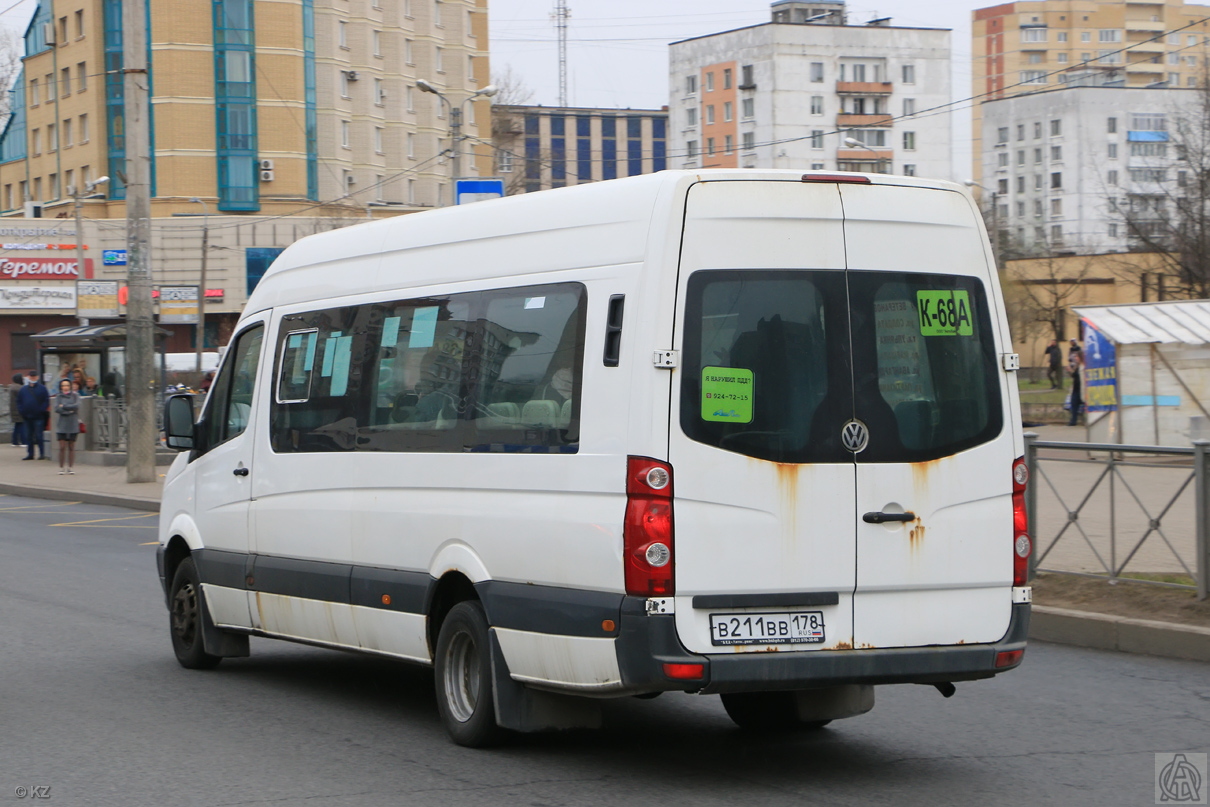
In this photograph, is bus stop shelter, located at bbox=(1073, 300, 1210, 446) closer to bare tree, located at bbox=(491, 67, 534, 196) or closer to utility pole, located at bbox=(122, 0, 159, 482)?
utility pole, located at bbox=(122, 0, 159, 482)

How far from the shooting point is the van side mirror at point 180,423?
8.95m

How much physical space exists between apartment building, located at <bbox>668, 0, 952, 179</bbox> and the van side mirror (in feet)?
326

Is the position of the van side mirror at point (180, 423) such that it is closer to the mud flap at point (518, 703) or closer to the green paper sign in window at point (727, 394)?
the mud flap at point (518, 703)

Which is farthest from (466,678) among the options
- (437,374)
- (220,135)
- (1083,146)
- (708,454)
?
(1083,146)

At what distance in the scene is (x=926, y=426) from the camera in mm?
6066

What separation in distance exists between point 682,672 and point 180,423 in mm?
4410

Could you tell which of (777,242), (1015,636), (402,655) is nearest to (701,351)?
(777,242)

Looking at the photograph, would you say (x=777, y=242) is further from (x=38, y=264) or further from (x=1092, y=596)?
(x=38, y=264)

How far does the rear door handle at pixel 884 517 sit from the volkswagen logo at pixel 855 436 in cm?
25

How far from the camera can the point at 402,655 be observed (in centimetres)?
706

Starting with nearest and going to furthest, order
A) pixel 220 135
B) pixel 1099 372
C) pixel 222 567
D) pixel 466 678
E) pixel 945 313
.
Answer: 1. pixel 945 313
2. pixel 466 678
3. pixel 222 567
4. pixel 1099 372
5. pixel 220 135

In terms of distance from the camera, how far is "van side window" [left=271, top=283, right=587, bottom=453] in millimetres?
6164

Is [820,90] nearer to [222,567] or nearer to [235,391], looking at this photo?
[235,391]

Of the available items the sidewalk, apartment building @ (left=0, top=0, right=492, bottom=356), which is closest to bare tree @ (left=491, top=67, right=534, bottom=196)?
apartment building @ (left=0, top=0, right=492, bottom=356)
